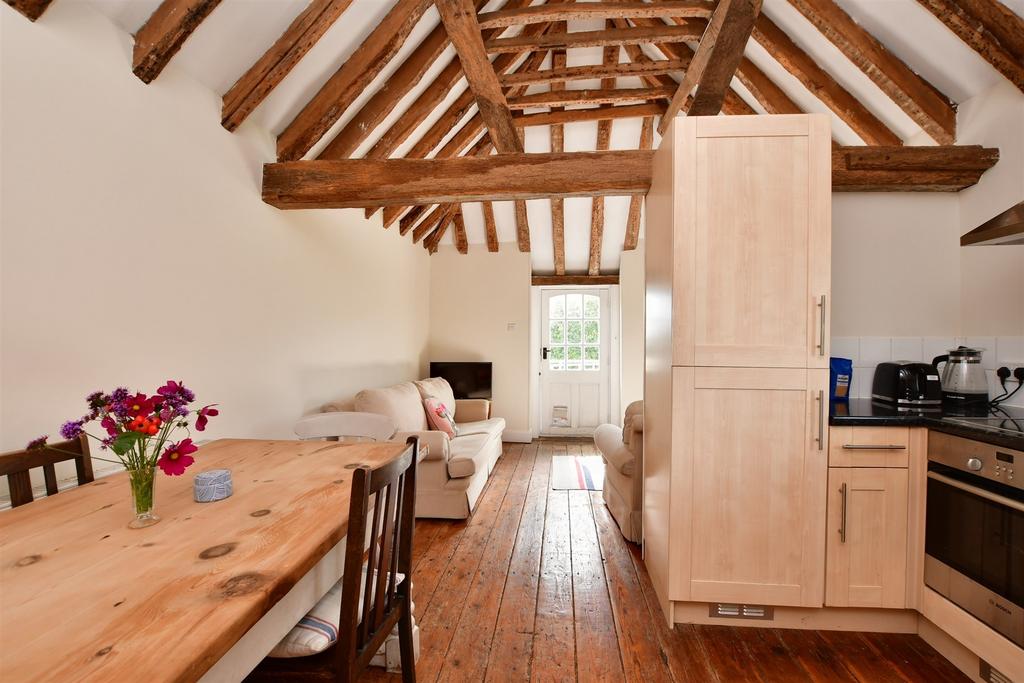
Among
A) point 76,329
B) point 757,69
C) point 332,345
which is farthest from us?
point 332,345

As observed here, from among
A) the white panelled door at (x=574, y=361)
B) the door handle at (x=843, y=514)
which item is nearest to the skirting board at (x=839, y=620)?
the door handle at (x=843, y=514)

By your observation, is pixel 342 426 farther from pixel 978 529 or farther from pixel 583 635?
pixel 978 529

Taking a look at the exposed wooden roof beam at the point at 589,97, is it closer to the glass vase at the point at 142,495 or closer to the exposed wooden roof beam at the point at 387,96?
the exposed wooden roof beam at the point at 387,96

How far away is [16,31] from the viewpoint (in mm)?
1576

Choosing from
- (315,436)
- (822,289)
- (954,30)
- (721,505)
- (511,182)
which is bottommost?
(721,505)

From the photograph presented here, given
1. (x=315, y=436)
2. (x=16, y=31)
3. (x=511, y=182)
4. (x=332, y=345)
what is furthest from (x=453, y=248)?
(x=16, y=31)

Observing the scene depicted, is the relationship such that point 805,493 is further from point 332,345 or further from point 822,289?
point 332,345

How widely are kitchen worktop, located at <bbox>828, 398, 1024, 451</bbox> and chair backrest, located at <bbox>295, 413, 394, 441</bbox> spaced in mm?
1944

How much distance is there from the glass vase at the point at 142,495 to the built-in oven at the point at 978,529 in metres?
2.55

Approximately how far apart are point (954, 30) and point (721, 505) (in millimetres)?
2411

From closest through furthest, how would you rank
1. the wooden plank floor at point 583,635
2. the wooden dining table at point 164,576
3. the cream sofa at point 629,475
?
the wooden dining table at point 164,576, the wooden plank floor at point 583,635, the cream sofa at point 629,475

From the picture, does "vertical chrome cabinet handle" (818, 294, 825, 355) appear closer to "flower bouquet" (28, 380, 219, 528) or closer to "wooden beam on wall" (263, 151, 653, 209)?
"wooden beam on wall" (263, 151, 653, 209)

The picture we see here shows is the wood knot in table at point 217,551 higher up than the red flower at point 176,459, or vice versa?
the red flower at point 176,459

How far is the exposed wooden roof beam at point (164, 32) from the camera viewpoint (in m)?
1.94
